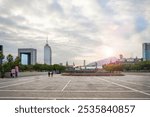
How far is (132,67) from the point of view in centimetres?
19075

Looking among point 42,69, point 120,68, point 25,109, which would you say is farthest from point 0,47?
point 25,109

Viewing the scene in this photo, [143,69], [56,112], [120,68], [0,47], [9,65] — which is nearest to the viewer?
[56,112]

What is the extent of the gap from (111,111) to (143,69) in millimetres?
169815

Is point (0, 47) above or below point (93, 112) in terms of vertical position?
above

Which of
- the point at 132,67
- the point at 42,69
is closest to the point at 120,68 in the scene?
the point at 132,67

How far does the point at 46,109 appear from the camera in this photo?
42.0ft

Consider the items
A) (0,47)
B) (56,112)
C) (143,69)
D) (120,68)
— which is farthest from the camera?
(120,68)

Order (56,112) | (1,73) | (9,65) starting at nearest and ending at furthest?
(56,112), (1,73), (9,65)

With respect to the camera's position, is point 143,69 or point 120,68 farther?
point 120,68

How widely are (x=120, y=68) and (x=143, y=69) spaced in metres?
15.5

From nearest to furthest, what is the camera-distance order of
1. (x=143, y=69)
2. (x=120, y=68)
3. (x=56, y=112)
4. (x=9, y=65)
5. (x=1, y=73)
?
1. (x=56, y=112)
2. (x=1, y=73)
3. (x=9, y=65)
4. (x=143, y=69)
5. (x=120, y=68)

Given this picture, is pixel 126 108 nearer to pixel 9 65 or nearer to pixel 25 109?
pixel 25 109

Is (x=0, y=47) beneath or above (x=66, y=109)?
above

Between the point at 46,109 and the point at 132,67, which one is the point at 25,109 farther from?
the point at 132,67
